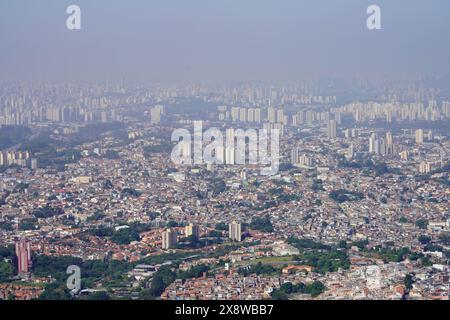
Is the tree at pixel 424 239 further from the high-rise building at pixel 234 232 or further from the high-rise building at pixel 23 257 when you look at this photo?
the high-rise building at pixel 23 257

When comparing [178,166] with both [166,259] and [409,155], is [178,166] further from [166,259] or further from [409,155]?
[166,259]

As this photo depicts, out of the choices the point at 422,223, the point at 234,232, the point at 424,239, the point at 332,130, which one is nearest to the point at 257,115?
the point at 332,130

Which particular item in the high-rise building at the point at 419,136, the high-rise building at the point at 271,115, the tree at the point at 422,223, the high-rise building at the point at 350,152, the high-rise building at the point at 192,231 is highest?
the high-rise building at the point at 271,115

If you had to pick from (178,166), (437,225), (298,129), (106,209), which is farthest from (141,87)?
(437,225)

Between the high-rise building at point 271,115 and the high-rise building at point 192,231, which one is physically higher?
the high-rise building at point 271,115

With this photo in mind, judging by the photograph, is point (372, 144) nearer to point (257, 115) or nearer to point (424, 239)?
point (257, 115)

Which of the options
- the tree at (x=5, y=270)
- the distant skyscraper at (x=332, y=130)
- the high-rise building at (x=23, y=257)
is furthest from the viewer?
the distant skyscraper at (x=332, y=130)

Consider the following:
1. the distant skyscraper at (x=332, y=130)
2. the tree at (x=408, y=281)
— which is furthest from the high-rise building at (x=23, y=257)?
the distant skyscraper at (x=332, y=130)
